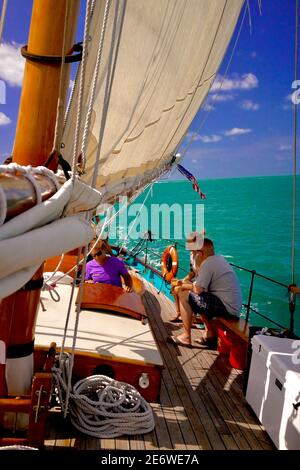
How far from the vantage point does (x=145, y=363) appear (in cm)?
263

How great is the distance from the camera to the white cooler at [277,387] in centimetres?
221

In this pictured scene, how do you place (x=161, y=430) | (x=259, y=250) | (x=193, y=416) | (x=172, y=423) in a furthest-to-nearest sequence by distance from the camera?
(x=259, y=250)
(x=193, y=416)
(x=172, y=423)
(x=161, y=430)

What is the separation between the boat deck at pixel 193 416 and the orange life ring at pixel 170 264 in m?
3.00

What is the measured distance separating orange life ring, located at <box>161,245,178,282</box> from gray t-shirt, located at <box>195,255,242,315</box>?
298 cm

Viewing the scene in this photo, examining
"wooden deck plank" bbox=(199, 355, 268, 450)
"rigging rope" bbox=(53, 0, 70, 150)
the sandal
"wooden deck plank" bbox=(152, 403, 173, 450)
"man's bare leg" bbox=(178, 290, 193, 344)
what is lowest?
"wooden deck plank" bbox=(199, 355, 268, 450)

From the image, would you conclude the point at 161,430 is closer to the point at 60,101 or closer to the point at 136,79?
the point at 60,101

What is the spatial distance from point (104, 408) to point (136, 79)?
211 centimetres

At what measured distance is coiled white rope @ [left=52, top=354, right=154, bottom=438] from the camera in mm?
2271

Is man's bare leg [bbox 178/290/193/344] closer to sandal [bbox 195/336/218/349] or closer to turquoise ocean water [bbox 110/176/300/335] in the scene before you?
sandal [bbox 195/336/218/349]

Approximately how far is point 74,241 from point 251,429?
2214 mm

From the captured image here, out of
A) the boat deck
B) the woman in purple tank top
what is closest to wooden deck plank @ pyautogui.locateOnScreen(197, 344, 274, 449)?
the boat deck

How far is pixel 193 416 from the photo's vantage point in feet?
8.96

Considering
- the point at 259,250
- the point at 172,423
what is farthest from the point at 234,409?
the point at 259,250

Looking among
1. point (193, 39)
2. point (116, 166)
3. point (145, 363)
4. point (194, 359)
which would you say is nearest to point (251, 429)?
point (145, 363)
